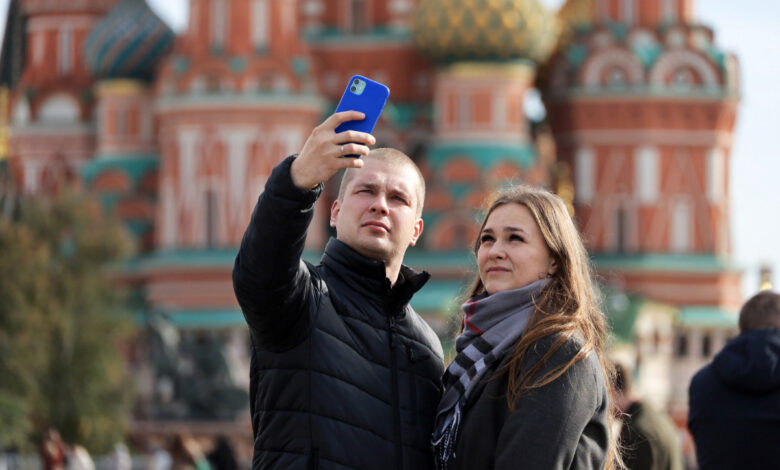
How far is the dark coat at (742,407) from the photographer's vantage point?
22.6ft

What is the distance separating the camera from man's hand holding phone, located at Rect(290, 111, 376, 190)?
518cm

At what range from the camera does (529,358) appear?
5207 mm

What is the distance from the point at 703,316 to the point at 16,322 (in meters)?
15.5

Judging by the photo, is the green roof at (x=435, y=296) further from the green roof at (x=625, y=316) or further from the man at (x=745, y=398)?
the man at (x=745, y=398)

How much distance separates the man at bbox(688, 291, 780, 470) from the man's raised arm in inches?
82.0

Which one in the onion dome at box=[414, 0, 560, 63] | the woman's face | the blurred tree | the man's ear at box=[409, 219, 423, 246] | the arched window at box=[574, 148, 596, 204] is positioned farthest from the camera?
the arched window at box=[574, 148, 596, 204]

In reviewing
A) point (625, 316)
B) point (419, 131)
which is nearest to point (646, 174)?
point (625, 316)

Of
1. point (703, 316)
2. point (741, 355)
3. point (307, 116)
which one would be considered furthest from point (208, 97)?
point (741, 355)

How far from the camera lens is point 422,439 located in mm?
5535

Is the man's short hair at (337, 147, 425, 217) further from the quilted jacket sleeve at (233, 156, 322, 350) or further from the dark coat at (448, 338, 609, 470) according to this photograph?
the dark coat at (448, 338, 609, 470)

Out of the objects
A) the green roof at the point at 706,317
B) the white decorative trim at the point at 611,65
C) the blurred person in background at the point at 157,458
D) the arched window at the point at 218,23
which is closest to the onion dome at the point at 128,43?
the arched window at the point at 218,23

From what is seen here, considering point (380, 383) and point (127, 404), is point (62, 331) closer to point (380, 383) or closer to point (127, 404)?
point (127, 404)

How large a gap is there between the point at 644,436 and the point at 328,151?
3.17m

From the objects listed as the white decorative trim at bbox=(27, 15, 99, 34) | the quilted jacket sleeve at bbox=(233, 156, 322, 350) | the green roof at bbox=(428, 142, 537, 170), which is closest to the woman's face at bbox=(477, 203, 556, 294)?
the quilted jacket sleeve at bbox=(233, 156, 322, 350)
